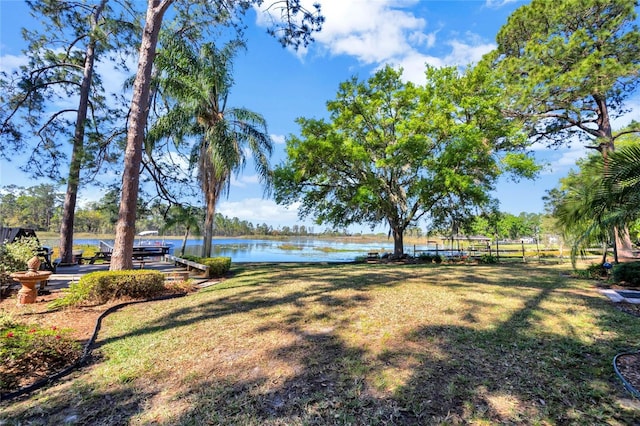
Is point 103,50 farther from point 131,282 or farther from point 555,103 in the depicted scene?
point 555,103

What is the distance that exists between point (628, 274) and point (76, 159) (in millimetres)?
16862

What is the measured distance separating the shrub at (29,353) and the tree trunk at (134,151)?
3008mm

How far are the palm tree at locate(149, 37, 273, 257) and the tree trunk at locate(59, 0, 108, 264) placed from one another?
9.44 ft

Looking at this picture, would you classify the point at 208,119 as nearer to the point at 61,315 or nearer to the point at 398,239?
the point at 61,315

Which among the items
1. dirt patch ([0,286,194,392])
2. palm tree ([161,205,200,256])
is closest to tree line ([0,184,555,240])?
palm tree ([161,205,200,256])

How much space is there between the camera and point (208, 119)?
10.7m

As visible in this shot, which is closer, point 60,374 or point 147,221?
point 60,374

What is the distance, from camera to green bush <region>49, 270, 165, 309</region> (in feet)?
16.9

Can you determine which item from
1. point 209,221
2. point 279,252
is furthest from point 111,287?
point 279,252

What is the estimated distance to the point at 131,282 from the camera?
18.5 feet

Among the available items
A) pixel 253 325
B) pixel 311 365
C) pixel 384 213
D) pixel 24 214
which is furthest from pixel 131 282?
pixel 24 214

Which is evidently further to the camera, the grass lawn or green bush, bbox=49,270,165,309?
green bush, bbox=49,270,165,309

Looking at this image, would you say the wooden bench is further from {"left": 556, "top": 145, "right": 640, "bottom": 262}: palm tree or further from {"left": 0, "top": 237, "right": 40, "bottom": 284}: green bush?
{"left": 556, "top": 145, "right": 640, "bottom": 262}: palm tree

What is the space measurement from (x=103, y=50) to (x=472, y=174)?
17.6 m
